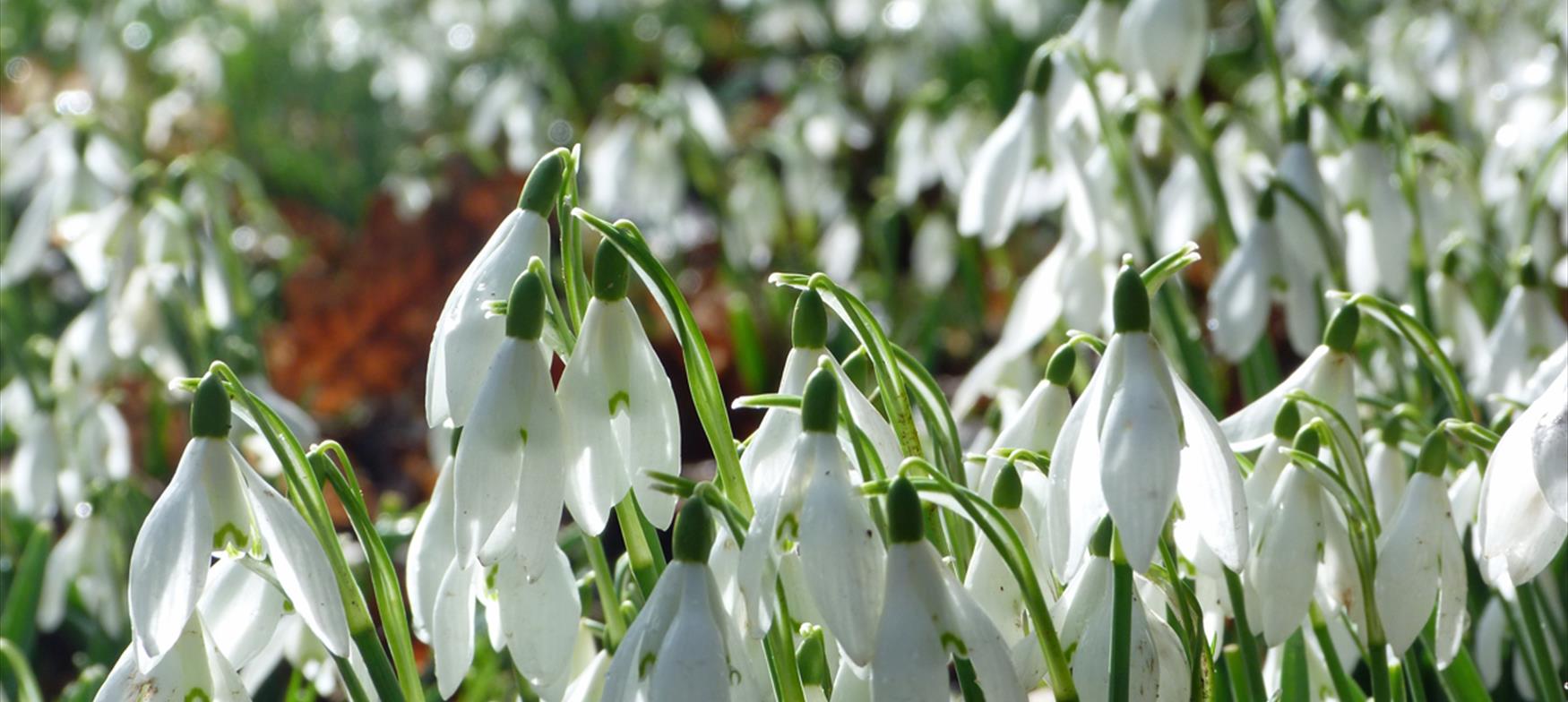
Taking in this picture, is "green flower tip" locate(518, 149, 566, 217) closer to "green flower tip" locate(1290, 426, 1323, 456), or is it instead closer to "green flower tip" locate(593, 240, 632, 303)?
"green flower tip" locate(593, 240, 632, 303)

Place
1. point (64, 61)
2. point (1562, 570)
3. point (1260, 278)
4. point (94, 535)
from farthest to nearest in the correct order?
point (64, 61)
point (94, 535)
point (1260, 278)
point (1562, 570)

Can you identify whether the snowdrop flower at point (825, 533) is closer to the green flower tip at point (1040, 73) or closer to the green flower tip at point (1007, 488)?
the green flower tip at point (1007, 488)

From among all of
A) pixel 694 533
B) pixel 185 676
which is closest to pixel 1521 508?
pixel 694 533

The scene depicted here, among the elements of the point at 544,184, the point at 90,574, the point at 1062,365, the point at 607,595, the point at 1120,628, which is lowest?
the point at 90,574

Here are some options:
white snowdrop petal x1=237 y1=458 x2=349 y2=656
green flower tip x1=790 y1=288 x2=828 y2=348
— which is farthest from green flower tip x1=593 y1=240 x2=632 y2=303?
white snowdrop petal x1=237 y1=458 x2=349 y2=656

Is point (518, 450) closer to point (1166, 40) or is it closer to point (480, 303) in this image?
point (480, 303)

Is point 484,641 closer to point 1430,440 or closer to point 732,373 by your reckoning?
point 1430,440

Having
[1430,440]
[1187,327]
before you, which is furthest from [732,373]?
[1430,440]
